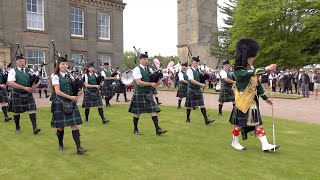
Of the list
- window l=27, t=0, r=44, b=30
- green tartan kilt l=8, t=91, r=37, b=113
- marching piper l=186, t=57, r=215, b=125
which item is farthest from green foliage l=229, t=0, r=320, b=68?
green tartan kilt l=8, t=91, r=37, b=113

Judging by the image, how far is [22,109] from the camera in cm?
795

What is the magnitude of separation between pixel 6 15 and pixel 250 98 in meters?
19.5

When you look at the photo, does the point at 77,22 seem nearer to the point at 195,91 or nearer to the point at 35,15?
the point at 35,15

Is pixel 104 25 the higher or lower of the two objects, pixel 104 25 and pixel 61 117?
the higher

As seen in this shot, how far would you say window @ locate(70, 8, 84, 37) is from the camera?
2531 cm

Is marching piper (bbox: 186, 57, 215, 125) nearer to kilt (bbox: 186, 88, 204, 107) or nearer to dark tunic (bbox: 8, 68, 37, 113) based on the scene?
kilt (bbox: 186, 88, 204, 107)

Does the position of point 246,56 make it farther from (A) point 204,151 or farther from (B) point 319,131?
(B) point 319,131

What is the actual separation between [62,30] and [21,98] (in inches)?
663

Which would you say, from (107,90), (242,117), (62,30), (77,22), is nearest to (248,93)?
(242,117)

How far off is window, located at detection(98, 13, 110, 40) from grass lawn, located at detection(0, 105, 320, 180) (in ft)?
62.2

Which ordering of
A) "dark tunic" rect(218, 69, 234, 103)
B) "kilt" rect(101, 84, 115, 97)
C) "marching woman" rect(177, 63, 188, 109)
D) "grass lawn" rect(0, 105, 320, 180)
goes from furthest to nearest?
"kilt" rect(101, 84, 115, 97)
"marching woman" rect(177, 63, 188, 109)
"dark tunic" rect(218, 69, 234, 103)
"grass lawn" rect(0, 105, 320, 180)

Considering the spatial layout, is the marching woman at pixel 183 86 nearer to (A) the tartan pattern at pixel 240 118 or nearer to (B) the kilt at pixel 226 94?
(B) the kilt at pixel 226 94

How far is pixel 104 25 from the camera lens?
1071 inches

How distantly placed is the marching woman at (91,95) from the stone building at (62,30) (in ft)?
32.6
